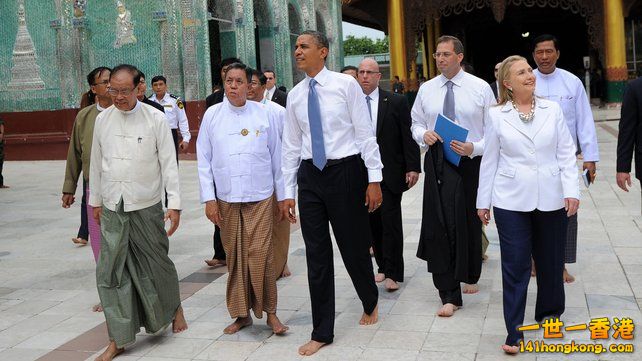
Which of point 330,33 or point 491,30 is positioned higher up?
point 491,30

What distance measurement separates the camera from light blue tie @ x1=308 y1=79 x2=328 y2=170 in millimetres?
4547

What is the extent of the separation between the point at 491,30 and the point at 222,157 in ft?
132

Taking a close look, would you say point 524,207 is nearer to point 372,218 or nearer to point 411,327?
point 411,327

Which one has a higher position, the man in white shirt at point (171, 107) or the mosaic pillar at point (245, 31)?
the mosaic pillar at point (245, 31)

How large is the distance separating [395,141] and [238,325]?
1.88 metres

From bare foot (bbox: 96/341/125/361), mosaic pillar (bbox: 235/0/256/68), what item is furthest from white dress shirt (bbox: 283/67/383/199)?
mosaic pillar (bbox: 235/0/256/68)

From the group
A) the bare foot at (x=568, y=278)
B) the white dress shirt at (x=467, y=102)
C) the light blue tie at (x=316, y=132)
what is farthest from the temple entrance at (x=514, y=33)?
the light blue tie at (x=316, y=132)

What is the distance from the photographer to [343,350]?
4.46 meters

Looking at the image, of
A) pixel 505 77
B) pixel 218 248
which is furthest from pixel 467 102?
pixel 218 248

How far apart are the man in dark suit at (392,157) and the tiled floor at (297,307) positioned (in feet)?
0.97

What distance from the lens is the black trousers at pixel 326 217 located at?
4.58 metres

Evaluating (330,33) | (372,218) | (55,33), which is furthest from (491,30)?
(372,218)

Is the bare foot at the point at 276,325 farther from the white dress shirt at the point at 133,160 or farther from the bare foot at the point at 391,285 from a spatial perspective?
the bare foot at the point at 391,285

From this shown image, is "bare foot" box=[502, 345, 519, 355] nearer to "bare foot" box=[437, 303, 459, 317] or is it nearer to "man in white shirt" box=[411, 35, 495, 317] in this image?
"bare foot" box=[437, 303, 459, 317]
